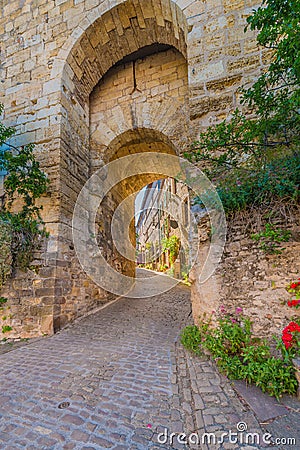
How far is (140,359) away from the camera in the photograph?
2.65m

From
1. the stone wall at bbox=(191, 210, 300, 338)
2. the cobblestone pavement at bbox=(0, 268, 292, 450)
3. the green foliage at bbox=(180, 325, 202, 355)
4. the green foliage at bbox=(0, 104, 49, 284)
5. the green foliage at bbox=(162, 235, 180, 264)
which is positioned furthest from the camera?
the green foliage at bbox=(162, 235, 180, 264)

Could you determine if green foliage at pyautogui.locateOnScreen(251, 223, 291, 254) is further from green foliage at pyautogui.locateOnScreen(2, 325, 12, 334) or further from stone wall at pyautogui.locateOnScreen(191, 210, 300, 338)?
green foliage at pyautogui.locateOnScreen(2, 325, 12, 334)

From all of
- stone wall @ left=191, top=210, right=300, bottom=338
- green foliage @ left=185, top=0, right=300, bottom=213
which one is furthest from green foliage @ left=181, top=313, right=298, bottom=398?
green foliage @ left=185, top=0, right=300, bottom=213

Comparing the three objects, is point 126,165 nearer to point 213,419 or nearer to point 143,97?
point 143,97

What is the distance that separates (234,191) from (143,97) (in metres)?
3.73

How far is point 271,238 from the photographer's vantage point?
2.22 metres

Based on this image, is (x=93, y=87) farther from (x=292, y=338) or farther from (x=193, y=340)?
(x=292, y=338)

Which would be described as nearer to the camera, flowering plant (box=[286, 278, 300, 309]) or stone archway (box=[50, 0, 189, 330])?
flowering plant (box=[286, 278, 300, 309])

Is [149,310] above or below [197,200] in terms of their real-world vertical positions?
below

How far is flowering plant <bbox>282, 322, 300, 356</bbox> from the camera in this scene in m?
1.90

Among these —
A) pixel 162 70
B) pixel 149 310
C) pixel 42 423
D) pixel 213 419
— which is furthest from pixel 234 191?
pixel 162 70

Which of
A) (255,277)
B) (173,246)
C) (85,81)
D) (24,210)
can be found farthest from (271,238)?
(173,246)

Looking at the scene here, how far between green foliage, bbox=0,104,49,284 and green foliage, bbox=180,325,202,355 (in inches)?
108

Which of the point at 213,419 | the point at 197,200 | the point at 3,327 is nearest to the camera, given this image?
the point at 213,419
